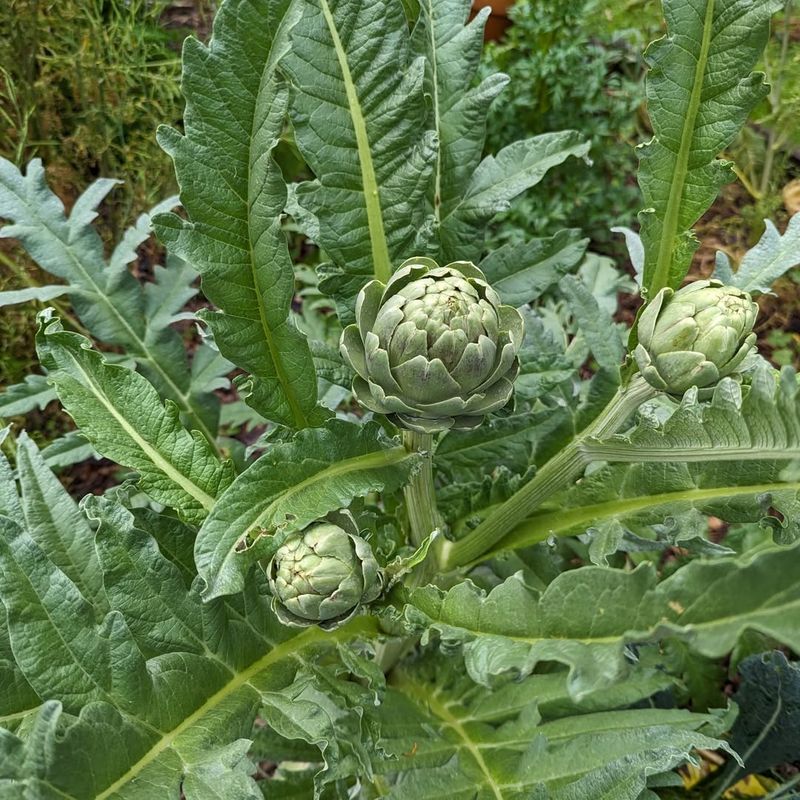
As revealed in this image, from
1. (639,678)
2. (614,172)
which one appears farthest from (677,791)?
(614,172)

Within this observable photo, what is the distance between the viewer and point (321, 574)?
1.82 ft

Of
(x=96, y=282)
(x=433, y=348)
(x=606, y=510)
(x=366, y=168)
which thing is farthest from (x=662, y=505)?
(x=96, y=282)

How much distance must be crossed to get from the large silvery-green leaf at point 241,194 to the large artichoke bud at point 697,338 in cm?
26

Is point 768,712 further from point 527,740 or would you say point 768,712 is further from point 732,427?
point 732,427

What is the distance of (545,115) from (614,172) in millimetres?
221

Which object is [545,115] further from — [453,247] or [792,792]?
[792,792]

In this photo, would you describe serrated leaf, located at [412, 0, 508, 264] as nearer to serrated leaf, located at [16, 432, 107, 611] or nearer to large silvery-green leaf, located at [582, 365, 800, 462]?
large silvery-green leaf, located at [582, 365, 800, 462]

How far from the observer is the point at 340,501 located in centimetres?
56

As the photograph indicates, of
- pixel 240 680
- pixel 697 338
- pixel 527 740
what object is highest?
pixel 697 338

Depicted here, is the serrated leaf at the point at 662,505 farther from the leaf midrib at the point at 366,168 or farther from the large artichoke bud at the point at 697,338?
the leaf midrib at the point at 366,168

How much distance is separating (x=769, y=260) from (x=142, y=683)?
64cm

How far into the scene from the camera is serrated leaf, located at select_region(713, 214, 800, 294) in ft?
2.35

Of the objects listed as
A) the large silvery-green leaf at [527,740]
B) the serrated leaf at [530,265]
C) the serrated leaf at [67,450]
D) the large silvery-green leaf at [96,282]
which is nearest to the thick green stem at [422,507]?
the large silvery-green leaf at [527,740]

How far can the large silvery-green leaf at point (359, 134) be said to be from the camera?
60cm
